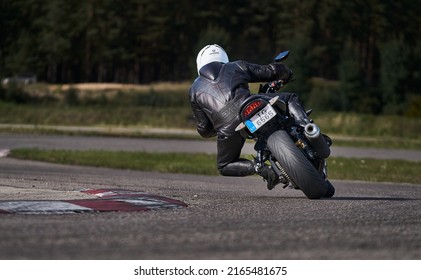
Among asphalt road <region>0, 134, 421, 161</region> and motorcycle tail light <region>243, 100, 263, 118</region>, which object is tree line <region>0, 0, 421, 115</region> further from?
motorcycle tail light <region>243, 100, 263, 118</region>

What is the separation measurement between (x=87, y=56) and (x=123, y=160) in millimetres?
75468

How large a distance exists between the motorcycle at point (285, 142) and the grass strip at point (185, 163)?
27.0 ft

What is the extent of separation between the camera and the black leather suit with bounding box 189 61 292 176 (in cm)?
1119

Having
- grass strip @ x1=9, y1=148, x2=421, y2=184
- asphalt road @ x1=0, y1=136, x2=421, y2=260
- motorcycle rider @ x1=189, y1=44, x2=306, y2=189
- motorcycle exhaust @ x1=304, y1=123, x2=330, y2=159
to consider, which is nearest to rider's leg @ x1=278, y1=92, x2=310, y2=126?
motorcycle rider @ x1=189, y1=44, x2=306, y2=189

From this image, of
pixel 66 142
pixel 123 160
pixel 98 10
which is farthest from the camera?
pixel 98 10

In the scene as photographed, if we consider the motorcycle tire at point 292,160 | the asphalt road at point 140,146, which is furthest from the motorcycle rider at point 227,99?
the asphalt road at point 140,146

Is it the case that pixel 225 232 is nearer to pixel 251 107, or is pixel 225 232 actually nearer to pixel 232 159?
pixel 251 107

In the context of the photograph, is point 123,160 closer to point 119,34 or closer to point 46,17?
point 119,34

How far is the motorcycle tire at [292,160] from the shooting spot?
10562 millimetres

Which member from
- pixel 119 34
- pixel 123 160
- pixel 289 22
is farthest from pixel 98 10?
pixel 123 160

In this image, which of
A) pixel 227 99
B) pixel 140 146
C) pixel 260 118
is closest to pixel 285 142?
pixel 260 118

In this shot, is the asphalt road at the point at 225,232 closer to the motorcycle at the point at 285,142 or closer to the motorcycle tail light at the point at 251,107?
the motorcycle at the point at 285,142

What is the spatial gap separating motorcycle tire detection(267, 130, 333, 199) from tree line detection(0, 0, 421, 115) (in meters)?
80.2

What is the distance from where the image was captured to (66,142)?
32375 mm
